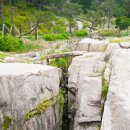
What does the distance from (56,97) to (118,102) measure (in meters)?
4.17

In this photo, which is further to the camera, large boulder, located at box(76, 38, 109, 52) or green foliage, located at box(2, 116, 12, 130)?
large boulder, located at box(76, 38, 109, 52)

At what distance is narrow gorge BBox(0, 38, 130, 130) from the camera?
10.3 meters

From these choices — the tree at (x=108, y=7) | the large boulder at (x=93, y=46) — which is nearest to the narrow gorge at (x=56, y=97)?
the large boulder at (x=93, y=46)

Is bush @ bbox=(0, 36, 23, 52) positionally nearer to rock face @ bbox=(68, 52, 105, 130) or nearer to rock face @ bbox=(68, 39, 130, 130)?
rock face @ bbox=(68, 39, 130, 130)

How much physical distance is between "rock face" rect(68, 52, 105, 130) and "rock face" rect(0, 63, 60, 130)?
1.02m

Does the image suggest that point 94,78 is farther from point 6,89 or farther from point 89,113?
point 6,89

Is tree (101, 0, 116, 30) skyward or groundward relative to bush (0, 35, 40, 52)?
skyward

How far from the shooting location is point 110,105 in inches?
383

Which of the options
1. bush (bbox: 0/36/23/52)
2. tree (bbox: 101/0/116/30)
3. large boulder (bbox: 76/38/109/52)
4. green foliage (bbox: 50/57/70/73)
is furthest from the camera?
tree (bbox: 101/0/116/30)

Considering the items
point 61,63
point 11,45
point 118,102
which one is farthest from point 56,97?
point 11,45

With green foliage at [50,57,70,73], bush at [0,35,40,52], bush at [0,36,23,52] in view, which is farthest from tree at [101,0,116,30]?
green foliage at [50,57,70,73]

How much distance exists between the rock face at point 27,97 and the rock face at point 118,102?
2459 millimetres

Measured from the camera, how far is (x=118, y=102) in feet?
30.9

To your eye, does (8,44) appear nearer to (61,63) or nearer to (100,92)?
(61,63)
